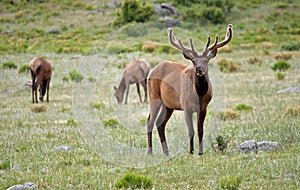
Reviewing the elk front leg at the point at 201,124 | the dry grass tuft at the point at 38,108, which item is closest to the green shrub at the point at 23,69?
the dry grass tuft at the point at 38,108

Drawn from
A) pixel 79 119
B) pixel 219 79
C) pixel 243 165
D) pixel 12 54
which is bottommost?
pixel 12 54

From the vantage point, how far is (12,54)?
33.0m

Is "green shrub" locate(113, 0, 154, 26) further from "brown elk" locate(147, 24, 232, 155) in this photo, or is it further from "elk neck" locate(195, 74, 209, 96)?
"elk neck" locate(195, 74, 209, 96)

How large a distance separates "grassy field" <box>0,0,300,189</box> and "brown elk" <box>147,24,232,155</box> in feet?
1.55

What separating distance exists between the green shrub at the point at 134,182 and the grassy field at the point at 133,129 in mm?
34

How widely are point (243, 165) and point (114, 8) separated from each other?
4370 cm

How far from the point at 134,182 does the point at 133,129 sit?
530 centimetres

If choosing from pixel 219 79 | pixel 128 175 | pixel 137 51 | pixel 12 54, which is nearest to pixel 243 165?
pixel 128 175

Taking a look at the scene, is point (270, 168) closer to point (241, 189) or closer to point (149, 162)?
point (241, 189)

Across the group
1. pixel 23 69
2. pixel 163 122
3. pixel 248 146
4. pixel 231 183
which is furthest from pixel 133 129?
pixel 23 69

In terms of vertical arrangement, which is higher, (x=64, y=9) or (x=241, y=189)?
(x=241, y=189)

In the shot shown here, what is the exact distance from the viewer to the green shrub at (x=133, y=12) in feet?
139

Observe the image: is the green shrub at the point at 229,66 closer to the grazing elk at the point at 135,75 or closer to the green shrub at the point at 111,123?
the grazing elk at the point at 135,75

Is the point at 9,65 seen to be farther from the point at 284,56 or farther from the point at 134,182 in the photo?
the point at 134,182
